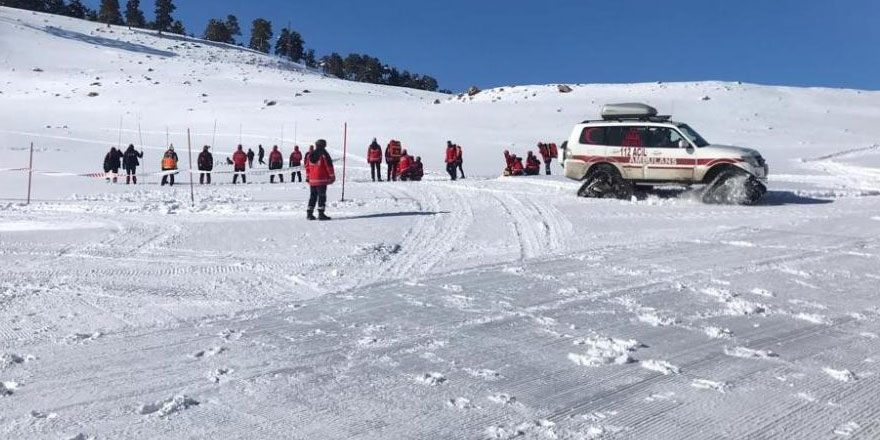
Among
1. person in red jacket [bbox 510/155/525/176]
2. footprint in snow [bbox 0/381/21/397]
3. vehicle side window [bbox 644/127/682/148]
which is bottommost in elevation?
footprint in snow [bbox 0/381/21/397]

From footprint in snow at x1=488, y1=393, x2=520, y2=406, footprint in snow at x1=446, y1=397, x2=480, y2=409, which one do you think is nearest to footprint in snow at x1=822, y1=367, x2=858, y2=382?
footprint in snow at x1=488, y1=393, x2=520, y2=406

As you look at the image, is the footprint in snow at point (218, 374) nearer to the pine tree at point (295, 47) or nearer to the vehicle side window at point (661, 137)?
the vehicle side window at point (661, 137)

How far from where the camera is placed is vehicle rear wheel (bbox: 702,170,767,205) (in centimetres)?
1448

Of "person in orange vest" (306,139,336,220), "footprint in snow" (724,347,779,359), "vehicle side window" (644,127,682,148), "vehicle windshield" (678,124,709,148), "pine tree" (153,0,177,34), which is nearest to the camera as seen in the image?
"footprint in snow" (724,347,779,359)

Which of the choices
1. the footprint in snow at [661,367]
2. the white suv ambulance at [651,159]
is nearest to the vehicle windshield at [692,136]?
the white suv ambulance at [651,159]

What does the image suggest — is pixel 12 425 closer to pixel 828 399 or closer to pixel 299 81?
pixel 828 399

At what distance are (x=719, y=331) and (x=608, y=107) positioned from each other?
10591 millimetres

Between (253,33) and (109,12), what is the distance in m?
27.1

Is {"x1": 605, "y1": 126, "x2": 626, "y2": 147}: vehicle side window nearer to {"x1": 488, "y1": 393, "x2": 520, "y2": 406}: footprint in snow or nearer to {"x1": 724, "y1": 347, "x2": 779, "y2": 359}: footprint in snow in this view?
{"x1": 724, "y1": 347, "x2": 779, "y2": 359}: footprint in snow

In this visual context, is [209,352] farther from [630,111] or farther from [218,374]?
[630,111]

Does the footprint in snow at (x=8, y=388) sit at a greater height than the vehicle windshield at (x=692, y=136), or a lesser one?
lesser

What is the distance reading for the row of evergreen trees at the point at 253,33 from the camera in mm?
136875

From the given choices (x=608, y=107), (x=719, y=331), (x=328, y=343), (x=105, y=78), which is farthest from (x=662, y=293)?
(x=105, y=78)

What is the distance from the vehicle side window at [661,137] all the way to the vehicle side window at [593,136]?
0.95 metres
